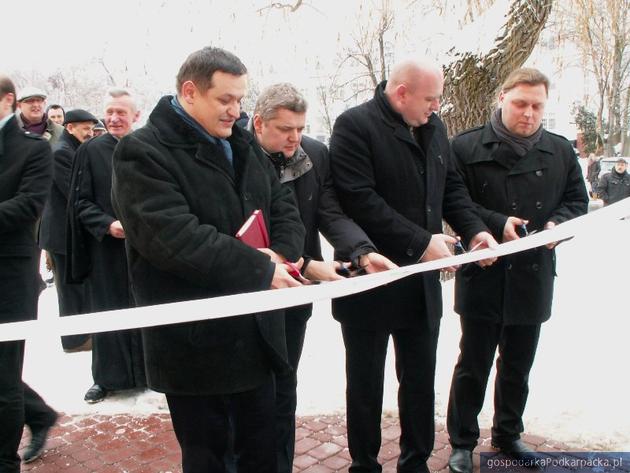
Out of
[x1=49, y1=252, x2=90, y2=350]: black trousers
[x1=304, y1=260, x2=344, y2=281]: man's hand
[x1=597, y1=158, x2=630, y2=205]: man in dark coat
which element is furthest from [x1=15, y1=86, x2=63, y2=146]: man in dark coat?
[x1=597, y1=158, x2=630, y2=205]: man in dark coat

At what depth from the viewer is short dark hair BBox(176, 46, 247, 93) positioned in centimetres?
242

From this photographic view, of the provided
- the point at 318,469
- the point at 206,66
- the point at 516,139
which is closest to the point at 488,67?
the point at 516,139

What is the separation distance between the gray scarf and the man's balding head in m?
0.56

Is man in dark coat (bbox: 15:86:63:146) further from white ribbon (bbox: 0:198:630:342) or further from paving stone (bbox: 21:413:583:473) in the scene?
white ribbon (bbox: 0:198:630:342)

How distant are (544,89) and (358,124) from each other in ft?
3.56

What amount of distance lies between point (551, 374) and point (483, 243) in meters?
1.97

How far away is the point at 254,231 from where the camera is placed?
8.24 ft

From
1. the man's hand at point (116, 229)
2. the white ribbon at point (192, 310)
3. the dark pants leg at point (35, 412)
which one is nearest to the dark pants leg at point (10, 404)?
the dark pants leg at point (35, 412)

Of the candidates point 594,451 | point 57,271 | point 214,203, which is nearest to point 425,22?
point 57,271

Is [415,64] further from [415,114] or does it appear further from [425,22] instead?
[425,22]

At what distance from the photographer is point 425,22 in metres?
9.24

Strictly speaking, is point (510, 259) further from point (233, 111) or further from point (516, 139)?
point (233, 111)

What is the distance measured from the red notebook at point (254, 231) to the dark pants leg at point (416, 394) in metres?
1.14

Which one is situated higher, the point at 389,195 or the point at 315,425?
the point at 389,195
